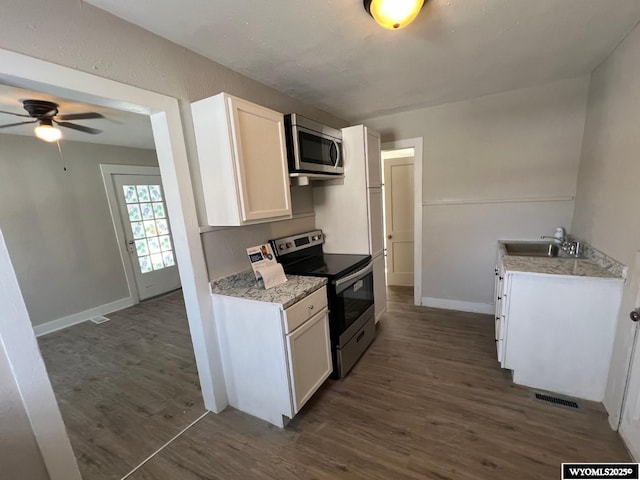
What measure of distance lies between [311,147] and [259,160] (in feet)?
1.82

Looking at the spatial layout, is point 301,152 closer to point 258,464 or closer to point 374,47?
point 374,47

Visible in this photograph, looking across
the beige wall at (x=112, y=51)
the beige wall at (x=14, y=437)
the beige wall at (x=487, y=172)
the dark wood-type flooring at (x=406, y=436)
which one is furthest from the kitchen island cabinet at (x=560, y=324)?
the beige wall at (x=14, y=437)

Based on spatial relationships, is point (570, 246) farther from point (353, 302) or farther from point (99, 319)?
point (99, 319)

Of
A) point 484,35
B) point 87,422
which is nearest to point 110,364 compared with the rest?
point 87,422

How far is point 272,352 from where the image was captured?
1592mm

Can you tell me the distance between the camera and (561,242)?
247 centimetres

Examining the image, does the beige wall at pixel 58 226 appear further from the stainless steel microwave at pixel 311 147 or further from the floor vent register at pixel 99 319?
the stainless steel microwave at pixel 311 147

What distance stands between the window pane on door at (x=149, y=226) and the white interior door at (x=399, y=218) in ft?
12.5

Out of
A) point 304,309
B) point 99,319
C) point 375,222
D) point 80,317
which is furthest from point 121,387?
point 375,222

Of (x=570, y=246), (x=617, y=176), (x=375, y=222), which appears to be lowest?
(x=570, y=246)

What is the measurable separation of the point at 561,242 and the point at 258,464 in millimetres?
3056

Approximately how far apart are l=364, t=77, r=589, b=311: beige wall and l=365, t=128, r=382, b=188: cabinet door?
2.39 feet

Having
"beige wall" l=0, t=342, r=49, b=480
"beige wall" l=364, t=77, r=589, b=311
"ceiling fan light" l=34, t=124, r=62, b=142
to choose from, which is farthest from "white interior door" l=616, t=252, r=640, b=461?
"ceiling fan light" l=34, t=124, r=62, b=142

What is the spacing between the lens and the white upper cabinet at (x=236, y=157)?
5.00 ft
